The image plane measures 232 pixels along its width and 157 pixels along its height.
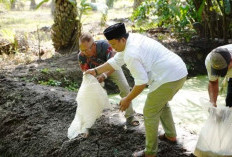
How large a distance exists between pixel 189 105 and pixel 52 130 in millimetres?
2135

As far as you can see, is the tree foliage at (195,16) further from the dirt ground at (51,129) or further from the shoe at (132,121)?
the shoe at (132,121)

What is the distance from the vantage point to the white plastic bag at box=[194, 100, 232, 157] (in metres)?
2.63

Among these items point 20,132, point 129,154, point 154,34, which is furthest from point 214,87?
point 154,34

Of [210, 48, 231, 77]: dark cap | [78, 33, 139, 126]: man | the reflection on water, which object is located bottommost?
the reflection on water

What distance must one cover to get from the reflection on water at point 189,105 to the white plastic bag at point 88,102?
115 cm

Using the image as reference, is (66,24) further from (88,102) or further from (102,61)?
(88,102)

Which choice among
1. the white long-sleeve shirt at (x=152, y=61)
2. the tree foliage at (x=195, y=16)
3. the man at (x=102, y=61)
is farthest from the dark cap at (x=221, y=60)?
the tree foliage at (x=195, y=16)

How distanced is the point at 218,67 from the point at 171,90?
0.44 m

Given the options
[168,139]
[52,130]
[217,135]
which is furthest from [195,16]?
[217,135]

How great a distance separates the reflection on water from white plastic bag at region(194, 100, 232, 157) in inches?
33.5

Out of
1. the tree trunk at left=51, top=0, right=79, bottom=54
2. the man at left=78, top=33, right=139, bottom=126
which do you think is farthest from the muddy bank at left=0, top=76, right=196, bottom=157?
the tree trunk at left=51, top=0, right=79, bottom=54

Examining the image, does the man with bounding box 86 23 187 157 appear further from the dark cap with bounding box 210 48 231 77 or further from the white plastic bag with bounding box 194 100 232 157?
the white plastic bag with bounding box 194 100 232 157

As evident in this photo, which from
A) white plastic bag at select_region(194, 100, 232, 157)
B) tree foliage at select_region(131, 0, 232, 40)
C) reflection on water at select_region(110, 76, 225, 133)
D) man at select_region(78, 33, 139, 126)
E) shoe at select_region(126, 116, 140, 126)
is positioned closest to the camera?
white plastic bag at select_region(194, 100, 232, 157)

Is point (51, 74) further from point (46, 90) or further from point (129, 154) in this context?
point (129, 154)
